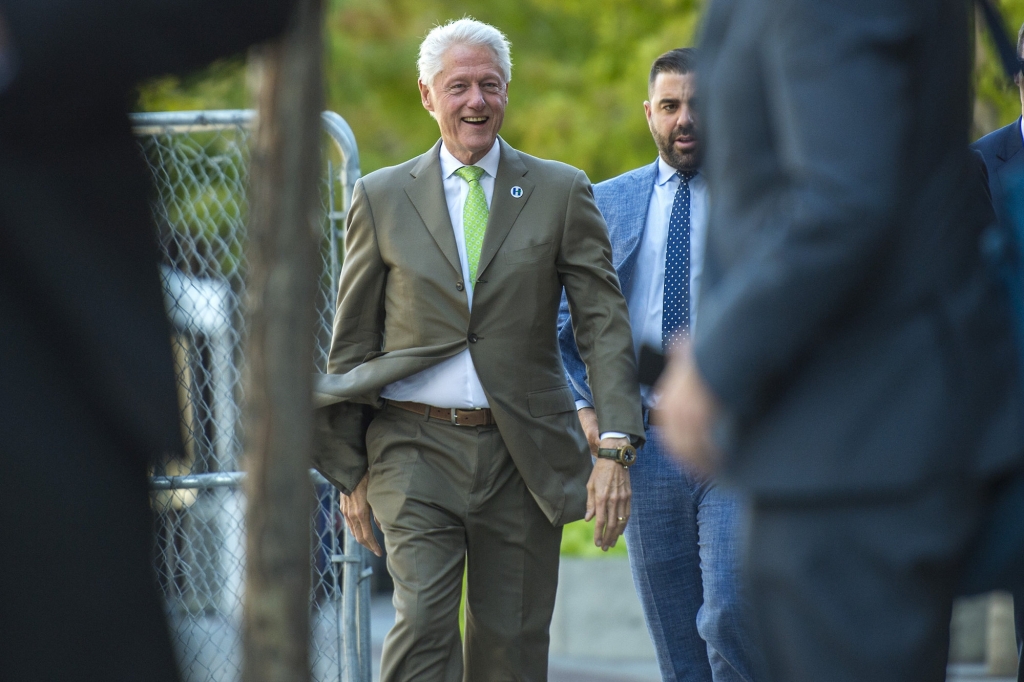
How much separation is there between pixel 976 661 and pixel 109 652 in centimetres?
648

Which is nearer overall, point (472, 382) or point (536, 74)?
point (472, 382)

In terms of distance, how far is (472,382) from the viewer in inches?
178

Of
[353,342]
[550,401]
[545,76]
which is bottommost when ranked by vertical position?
[550,401]

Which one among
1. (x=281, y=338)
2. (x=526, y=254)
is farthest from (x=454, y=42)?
(x=281, y=338)

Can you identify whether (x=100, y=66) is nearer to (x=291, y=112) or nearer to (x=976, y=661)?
(x=291, y=112)

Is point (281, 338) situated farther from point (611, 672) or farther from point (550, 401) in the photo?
point (611, 672)

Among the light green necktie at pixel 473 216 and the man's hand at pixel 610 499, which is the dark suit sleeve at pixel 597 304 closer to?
the man's hand at pixel 610 499

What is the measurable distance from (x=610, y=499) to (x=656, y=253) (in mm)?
1061

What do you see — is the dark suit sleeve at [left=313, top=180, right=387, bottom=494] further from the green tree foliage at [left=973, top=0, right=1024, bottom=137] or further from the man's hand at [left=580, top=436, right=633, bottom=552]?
the green tree foliage at [left=973, top=0, right=1024, bottom=137]

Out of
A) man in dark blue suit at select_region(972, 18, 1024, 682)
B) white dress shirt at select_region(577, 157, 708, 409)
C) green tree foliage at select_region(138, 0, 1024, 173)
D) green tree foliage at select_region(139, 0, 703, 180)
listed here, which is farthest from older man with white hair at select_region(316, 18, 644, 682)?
green tree foliage at select_region(139, 0, 703, 180)

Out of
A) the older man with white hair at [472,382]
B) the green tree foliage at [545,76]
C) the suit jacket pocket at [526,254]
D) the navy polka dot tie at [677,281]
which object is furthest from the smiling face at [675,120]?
the green tree foliage at [545,76]

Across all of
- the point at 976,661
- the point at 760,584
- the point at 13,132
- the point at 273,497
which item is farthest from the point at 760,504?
the point at 976,661

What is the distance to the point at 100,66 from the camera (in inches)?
74.0

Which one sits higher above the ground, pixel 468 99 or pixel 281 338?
pixel 468 99
